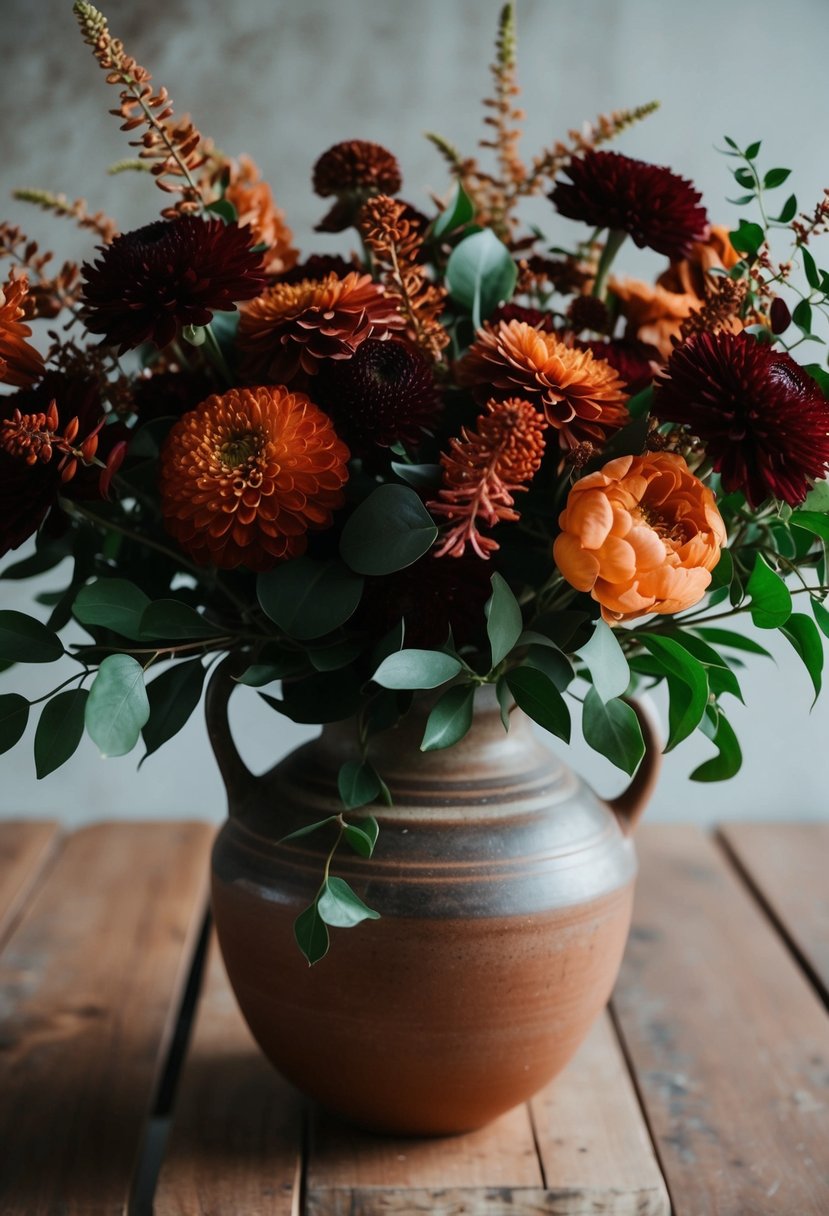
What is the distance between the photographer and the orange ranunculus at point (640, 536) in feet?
1.58

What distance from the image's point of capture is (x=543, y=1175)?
0.64 m

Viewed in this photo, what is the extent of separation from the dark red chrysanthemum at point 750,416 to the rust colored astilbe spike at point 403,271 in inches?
5.1

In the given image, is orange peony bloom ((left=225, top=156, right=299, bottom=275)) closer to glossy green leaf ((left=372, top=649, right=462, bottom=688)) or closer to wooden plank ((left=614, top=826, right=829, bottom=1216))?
glossy green leaf ((left=372, top=649, right=462, bottom=688))

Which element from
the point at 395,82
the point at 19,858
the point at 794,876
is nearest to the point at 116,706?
the point at 19,858

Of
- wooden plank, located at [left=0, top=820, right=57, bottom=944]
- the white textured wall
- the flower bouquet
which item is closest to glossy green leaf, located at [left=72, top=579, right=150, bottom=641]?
the flower bouquet

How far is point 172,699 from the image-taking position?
0.58 metres

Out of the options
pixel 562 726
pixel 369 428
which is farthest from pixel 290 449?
pixel 562 726

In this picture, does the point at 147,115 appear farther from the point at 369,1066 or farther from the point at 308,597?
the point at 369,1066

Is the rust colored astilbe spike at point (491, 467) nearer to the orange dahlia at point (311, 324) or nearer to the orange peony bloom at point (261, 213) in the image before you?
the orange dahlia at point (311, 324)

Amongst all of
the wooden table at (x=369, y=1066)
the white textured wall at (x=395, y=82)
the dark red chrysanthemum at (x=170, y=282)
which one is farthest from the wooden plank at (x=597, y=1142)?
the white textured wall at (x=395, y=82)

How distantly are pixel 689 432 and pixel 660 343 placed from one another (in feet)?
0.45

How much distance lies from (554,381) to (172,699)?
23cm

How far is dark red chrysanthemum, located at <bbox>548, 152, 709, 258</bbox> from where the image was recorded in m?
0.59

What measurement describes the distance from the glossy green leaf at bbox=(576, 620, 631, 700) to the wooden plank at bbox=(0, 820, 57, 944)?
64 cm
